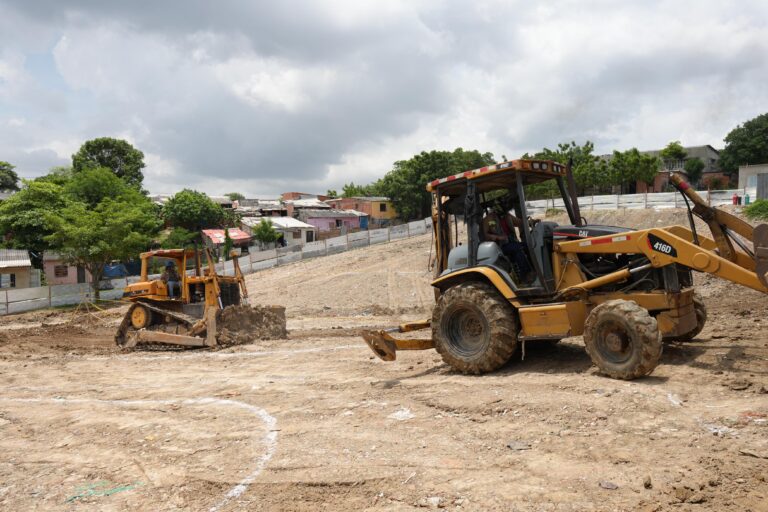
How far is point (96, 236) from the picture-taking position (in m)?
30.1

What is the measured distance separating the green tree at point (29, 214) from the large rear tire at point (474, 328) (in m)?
32.4

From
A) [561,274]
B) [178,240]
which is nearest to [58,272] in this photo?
[178,240]

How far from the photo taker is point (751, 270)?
268 inches

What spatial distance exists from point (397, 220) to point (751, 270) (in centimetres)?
5156

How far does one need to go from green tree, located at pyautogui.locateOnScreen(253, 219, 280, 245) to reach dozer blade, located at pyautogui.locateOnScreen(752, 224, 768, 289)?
43231 mm

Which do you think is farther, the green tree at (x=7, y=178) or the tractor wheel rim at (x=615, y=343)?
the green tree at (x=7, y=178)

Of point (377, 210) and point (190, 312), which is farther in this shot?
point (377, 210)

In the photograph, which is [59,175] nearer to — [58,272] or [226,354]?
[58,272]

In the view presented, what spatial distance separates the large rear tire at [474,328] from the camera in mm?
7703

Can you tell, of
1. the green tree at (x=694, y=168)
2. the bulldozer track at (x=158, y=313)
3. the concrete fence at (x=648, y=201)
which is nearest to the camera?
the bulldozer track at (x=158, y=313)

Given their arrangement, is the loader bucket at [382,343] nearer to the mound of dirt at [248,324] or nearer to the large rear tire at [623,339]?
the large rear tire at [623,339]

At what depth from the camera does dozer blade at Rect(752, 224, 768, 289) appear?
249 inches

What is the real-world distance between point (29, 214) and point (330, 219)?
2856 cm

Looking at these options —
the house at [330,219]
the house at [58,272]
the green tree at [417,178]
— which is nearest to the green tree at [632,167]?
the green tree at [417,178]
